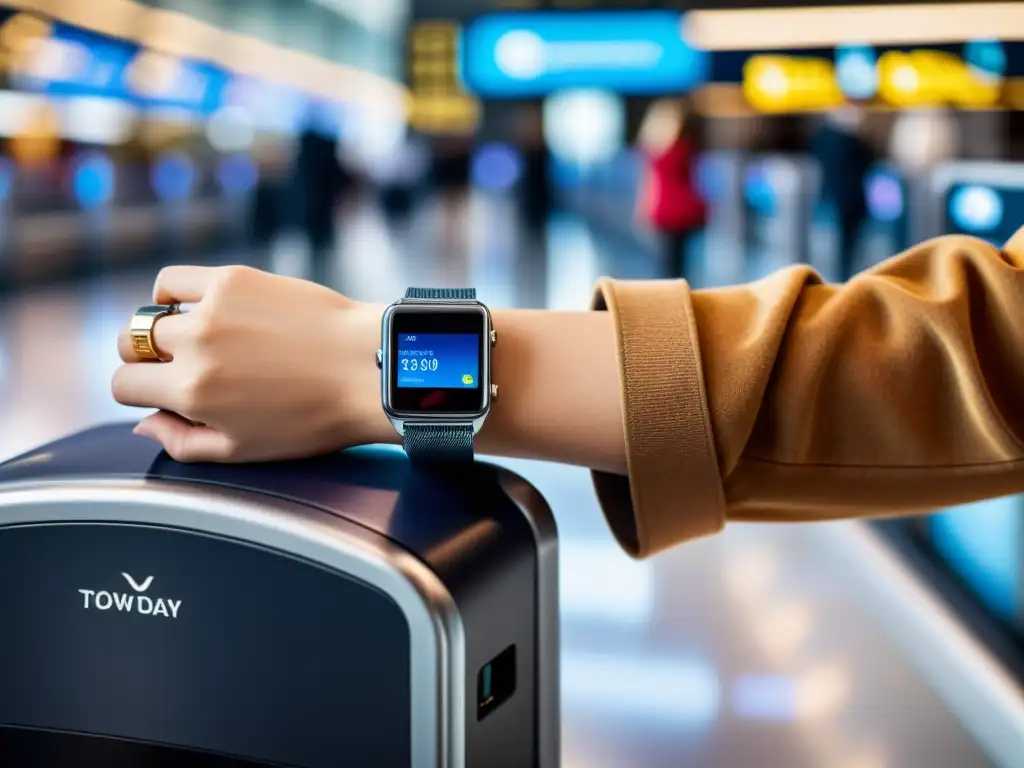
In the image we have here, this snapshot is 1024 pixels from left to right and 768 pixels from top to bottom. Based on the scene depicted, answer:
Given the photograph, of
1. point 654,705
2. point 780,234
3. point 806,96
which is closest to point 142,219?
point 780,234

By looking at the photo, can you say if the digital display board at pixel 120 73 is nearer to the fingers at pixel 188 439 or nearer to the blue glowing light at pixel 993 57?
the blue glowing light at pixel 993 57

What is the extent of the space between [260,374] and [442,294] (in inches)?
5.9

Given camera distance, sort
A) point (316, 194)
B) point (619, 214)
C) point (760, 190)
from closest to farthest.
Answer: point (316, 194) → point (760, 190) → point (619, 214)

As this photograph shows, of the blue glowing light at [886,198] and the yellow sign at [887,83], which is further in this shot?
the yellow sign at [887,83]

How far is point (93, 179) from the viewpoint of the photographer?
11.8 metres

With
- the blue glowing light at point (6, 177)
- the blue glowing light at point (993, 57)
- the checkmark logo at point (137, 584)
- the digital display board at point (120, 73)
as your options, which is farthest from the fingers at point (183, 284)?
the digital display board at point (120, 73)

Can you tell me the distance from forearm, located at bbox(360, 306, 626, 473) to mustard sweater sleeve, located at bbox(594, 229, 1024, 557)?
0.03 meters

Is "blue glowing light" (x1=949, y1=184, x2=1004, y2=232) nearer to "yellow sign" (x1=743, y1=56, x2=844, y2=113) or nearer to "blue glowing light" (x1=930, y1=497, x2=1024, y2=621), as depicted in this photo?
"blue glowing light" (x1=930, y1=497, x2=1024, y2=621)

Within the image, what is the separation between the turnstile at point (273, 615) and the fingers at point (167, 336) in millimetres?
88

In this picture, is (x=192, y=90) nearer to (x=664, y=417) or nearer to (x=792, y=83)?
(x=792, y=83)

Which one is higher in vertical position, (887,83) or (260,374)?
(887,83)

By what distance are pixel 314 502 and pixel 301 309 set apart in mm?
158

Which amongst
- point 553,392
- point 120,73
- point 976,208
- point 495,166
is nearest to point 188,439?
point 553,392

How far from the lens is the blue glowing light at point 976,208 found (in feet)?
8.20
